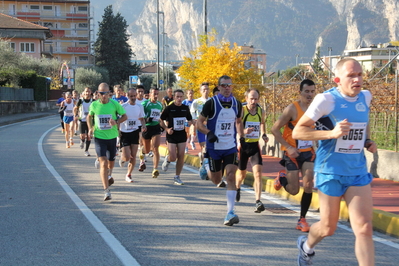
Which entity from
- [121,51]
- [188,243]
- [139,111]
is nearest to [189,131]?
[139,111]

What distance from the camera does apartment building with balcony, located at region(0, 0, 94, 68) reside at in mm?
104062

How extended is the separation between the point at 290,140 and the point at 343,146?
2887 millimetres

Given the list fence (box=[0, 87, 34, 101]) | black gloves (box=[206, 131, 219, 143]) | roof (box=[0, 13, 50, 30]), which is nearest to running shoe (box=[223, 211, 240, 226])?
black gloves (box=[206, 131, 219, 143])

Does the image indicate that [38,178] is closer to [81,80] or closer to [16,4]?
[81,80]

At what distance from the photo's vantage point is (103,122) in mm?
9539

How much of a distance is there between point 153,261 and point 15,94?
151 ft

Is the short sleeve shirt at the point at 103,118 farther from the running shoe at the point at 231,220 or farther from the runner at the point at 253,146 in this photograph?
the running shoe at the point at 231,220

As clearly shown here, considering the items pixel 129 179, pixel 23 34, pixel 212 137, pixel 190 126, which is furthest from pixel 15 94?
pixel 212 137

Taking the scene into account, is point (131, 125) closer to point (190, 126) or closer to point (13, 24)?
point (190, 126)

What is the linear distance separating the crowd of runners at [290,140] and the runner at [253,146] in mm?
16

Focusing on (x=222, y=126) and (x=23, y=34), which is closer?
A: (x=222, y=126)

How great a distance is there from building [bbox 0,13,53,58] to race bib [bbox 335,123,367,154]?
7948 cm

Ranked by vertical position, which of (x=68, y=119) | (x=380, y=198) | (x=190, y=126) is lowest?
(x=380, y=198)

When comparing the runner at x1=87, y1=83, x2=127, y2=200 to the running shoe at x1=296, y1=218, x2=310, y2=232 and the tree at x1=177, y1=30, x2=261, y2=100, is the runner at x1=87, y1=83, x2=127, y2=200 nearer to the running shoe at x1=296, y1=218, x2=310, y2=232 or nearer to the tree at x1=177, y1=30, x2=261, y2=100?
the running shoe at x1=296, y1=218, x2=310, y2=232
